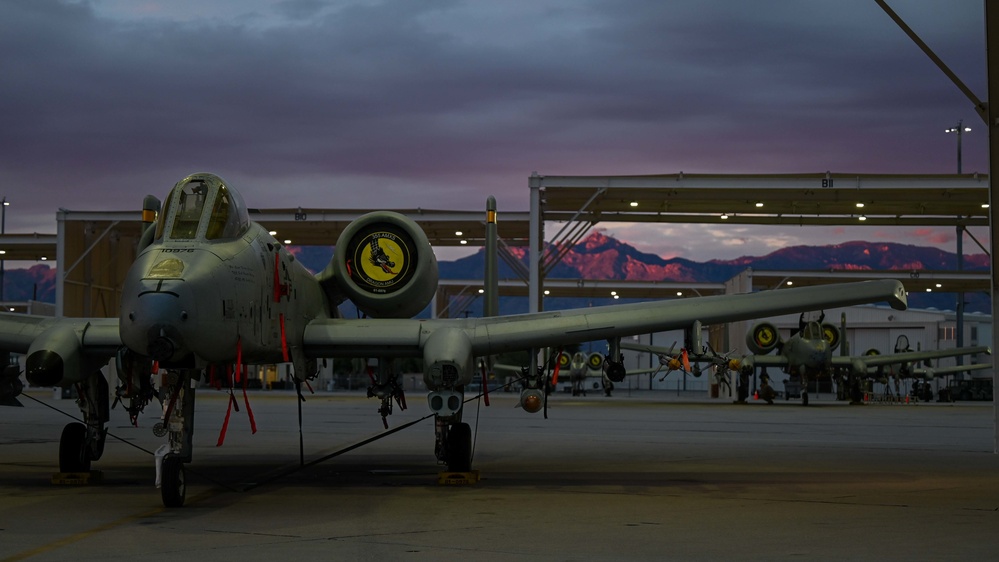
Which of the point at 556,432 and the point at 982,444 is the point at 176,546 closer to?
the point at 556,432

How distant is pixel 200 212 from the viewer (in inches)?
456

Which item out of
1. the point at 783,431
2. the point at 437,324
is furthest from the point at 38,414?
the point at 437,324

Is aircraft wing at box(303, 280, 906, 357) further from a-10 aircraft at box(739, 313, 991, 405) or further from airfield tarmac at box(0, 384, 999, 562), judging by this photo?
a-10 aircraft at box(739, 313, 991, 405)

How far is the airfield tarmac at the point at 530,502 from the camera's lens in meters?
8.39

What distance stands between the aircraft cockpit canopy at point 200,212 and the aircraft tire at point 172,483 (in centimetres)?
Result: 232

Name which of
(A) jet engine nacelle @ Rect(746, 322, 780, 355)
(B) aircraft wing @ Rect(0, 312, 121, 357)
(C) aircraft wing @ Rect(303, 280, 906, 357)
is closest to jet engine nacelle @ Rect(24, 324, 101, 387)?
(B) aircraft wing @ Rect(0, 312, 121, 357)

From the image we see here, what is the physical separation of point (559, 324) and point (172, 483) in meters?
5.21

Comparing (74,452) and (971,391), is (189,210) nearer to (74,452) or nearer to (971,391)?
(74,452)

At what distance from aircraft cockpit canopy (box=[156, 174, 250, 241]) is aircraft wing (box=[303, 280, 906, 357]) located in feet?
7.03

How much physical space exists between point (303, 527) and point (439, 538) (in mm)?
1413

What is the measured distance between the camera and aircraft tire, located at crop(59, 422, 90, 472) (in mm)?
13555

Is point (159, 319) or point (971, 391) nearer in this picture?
point (159, 319)

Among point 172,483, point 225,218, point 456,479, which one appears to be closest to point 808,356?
point 456,479

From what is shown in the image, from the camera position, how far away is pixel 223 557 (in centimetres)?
792
